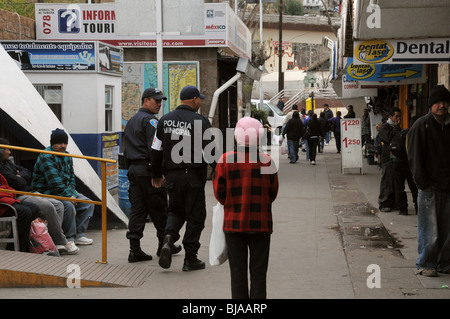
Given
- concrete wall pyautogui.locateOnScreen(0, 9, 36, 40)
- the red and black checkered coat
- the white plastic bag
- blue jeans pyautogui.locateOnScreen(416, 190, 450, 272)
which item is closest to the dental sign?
blue jeans pyautogui.locateOnScreen(416, 190, 450, 272)

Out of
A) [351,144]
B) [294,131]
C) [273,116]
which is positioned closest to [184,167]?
[351,144]

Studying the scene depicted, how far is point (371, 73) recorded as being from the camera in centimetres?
1608

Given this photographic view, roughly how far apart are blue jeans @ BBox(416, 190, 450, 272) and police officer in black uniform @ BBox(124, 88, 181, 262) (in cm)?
288

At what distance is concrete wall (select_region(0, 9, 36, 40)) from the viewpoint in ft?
47.7

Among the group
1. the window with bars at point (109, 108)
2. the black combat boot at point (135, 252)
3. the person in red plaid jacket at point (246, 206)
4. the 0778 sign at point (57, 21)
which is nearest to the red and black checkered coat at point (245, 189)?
the person in red plaid jacket at point (246, 206)

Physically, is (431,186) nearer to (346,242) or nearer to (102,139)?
(346,242)

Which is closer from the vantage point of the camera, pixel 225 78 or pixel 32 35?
pixel 32 35

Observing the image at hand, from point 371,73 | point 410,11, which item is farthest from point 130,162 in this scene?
point 371,73

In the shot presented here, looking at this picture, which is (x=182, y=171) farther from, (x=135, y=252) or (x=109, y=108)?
(x=109, y=108)

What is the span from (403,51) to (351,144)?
8257 mm

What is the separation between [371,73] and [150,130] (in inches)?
347

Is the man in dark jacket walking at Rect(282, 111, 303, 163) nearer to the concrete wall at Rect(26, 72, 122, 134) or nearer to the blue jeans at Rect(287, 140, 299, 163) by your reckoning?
the blue jeans at Rect(287, 140, 299, 163)

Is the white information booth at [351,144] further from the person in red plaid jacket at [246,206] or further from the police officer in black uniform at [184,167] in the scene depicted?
the person in red plaid jacket at [246,206]

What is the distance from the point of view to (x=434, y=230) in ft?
25.1
